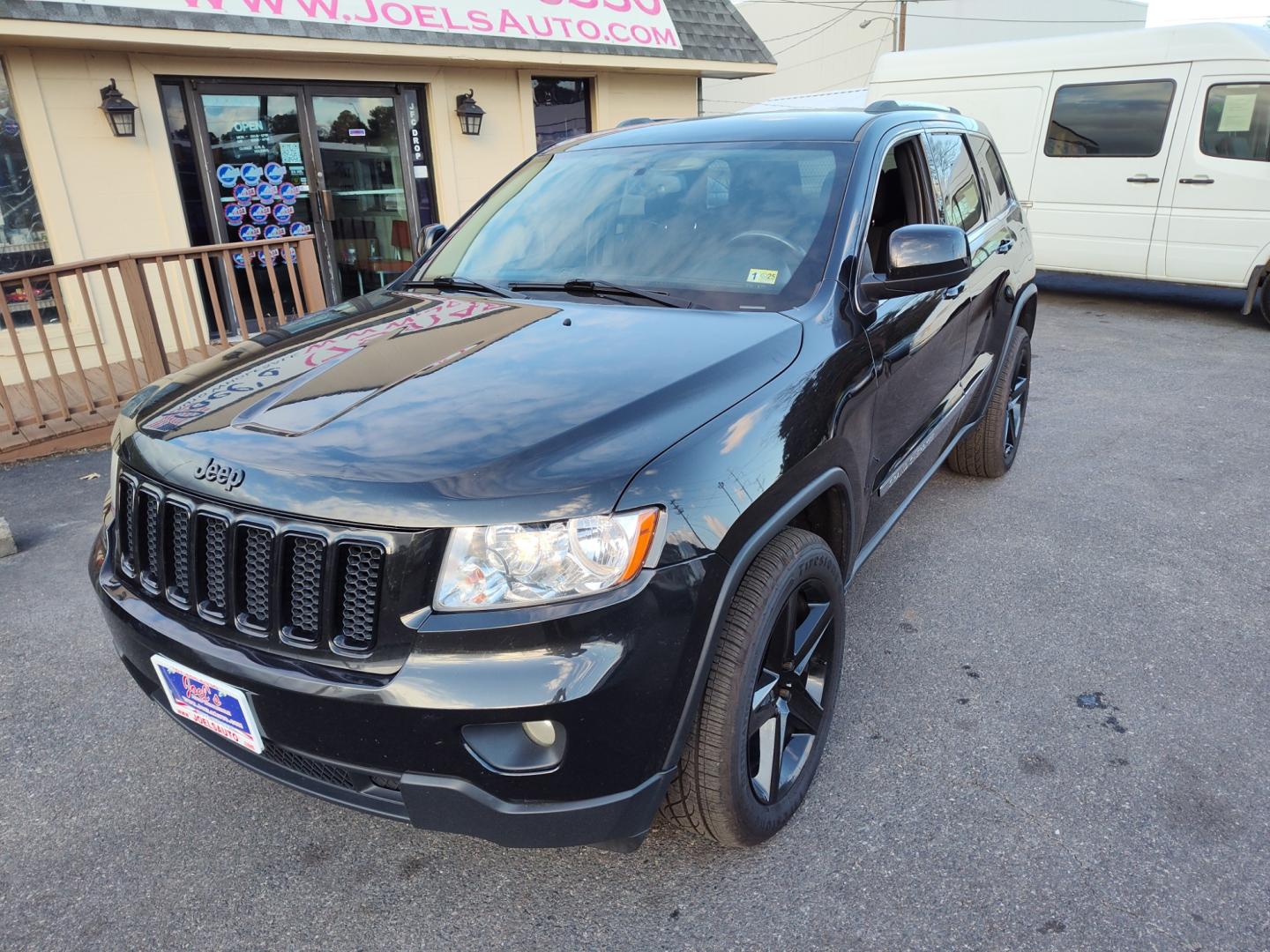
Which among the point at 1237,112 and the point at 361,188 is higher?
the point at 1237,112

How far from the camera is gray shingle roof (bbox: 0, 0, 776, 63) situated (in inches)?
256

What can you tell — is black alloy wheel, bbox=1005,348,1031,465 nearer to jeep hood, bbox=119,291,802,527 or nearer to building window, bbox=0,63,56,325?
jeep hood, bbox=119,291,802,527

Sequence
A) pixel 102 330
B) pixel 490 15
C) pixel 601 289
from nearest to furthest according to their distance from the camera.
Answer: pixel 601 289 → pixel 102 330 → pixel 490 15

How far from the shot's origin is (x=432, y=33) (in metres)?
8.34

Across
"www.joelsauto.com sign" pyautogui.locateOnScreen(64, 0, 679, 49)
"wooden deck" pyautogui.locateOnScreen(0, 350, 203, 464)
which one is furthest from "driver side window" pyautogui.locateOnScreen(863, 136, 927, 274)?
"www.joelsauto.com sign" pyautogui.locateOnScreen(64, 0, 679, 49)

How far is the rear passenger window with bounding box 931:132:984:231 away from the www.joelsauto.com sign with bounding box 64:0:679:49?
20.3 feet

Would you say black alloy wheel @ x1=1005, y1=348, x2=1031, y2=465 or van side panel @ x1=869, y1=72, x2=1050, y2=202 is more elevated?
van side panel @ x1=869, y1=72, x2=1050, y2=202

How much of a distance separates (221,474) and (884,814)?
74.3 inches

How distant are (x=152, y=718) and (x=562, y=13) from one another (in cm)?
865

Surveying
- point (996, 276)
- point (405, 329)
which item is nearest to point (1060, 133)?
point (996, 276)

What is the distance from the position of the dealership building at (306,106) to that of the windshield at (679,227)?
18.0 feet

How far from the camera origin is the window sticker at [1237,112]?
812cm

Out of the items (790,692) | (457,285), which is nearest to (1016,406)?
(790,692)

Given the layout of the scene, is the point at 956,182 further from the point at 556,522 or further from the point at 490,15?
the point at 490,15
